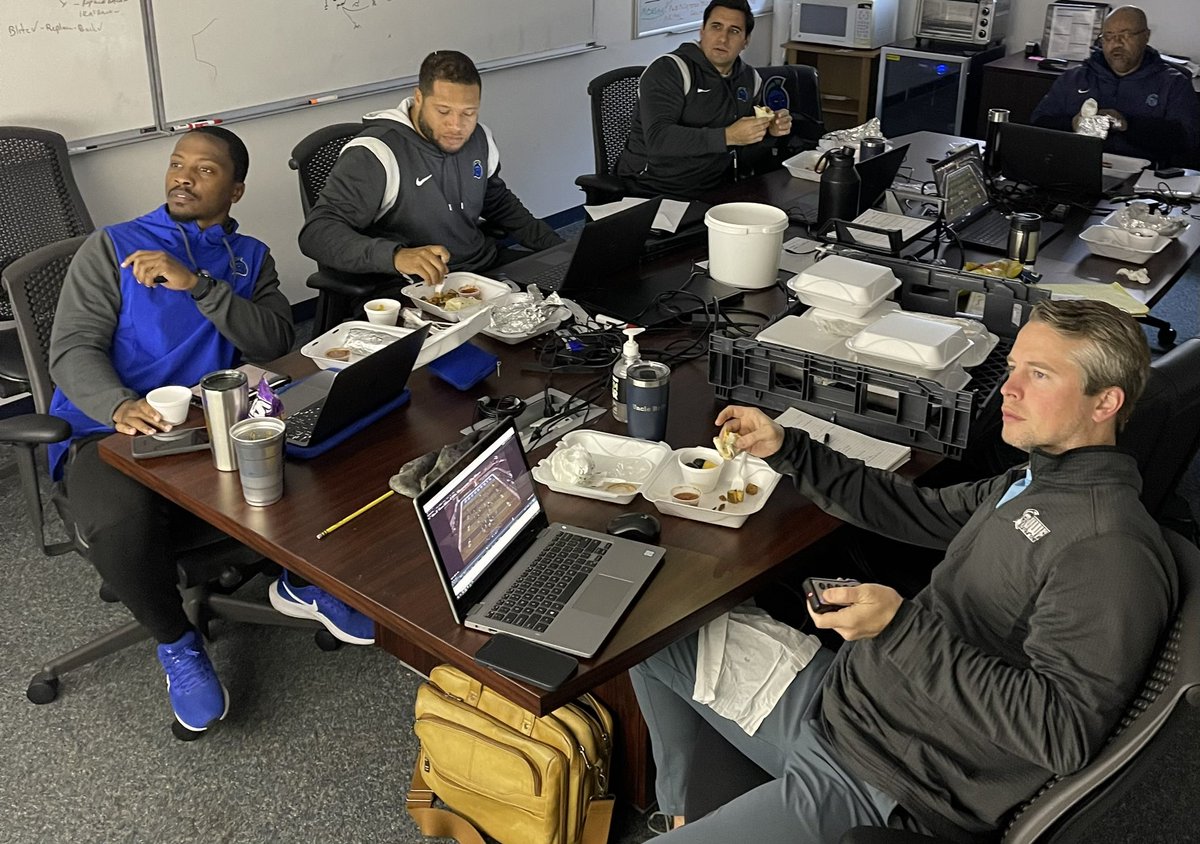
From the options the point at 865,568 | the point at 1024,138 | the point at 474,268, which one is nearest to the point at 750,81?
the point at 1024,138

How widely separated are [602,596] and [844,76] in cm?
543

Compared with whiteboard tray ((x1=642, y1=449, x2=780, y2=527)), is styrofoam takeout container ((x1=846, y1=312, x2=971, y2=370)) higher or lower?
higher

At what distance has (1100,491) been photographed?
62.1 inches

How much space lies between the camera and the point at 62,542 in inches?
102

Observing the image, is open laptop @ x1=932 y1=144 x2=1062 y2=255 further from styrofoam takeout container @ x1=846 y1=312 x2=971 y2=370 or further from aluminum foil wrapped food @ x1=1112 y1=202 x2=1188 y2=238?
styrofoam takeout container @ x1=846 y1=312 x2=971 y2=370

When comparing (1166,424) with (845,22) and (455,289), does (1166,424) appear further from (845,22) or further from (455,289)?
(845,22)

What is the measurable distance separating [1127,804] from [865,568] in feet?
2.50

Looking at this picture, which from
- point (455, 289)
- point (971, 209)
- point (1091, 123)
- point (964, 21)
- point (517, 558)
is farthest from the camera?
point (964, 21)

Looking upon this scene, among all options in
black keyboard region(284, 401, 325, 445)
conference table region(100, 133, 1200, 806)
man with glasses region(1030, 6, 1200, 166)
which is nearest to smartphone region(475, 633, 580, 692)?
conference table region(100, 133, 1200, 806)

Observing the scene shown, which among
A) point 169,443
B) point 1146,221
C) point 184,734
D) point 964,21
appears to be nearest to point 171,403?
point 169,443

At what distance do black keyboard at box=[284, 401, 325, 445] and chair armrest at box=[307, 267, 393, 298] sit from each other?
2.50ft

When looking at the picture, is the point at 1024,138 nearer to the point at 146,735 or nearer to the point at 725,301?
the point at 725,301

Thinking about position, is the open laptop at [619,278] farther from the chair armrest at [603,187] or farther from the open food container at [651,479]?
the chair armrest at [603,187]

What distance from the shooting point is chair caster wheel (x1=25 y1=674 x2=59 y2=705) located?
2.57 meters
